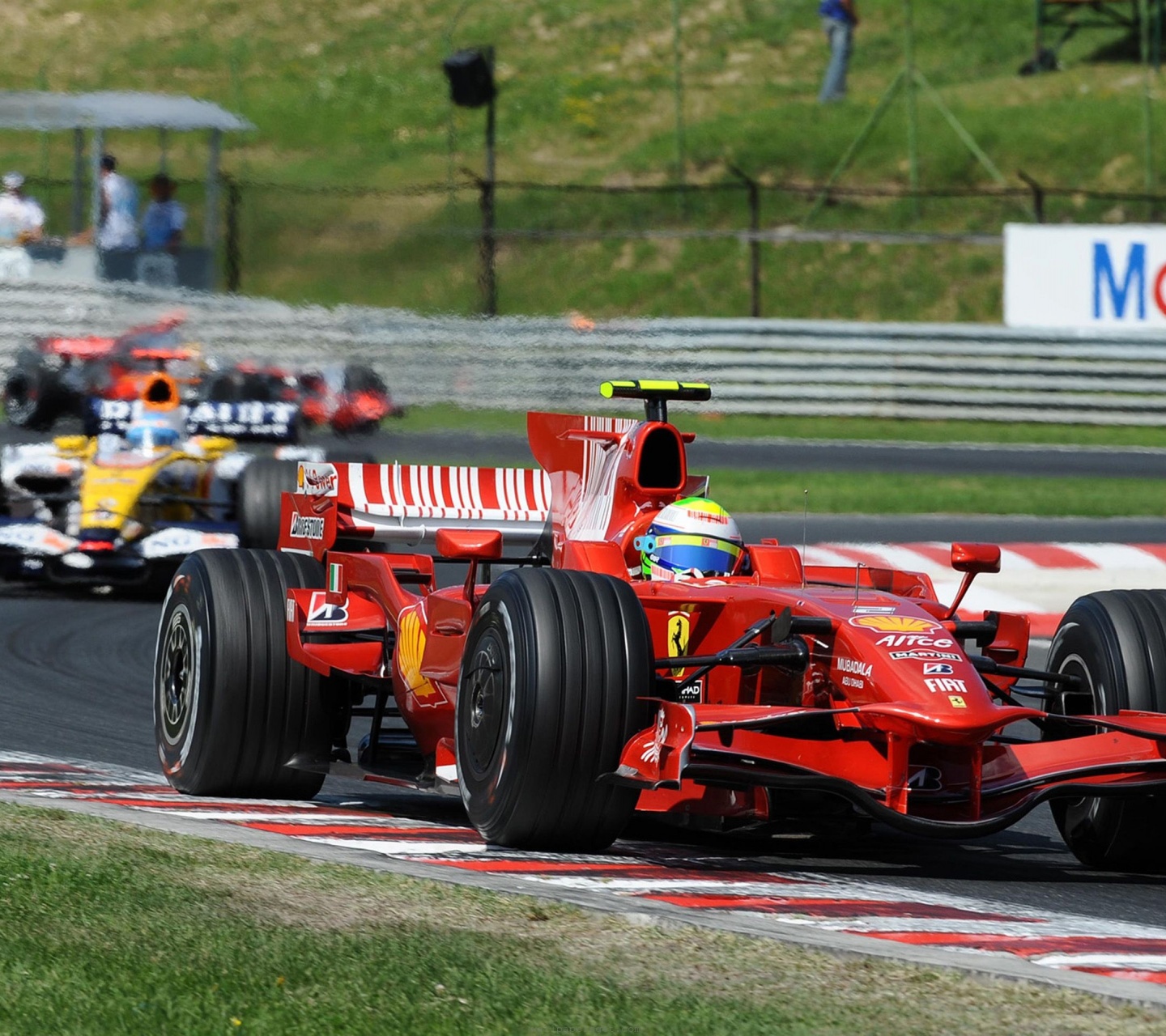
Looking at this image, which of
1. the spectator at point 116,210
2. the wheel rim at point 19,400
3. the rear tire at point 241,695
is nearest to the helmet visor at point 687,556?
the rear tire at point 241,695

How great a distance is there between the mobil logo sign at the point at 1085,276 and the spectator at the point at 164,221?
957 cm

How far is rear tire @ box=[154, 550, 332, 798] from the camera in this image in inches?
282

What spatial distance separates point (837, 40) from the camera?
3469 cm

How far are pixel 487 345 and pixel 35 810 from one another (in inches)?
656

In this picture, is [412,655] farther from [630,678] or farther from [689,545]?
[630,678]

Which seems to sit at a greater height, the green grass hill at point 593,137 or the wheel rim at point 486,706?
the green grass hill at point 593,137

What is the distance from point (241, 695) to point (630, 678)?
1.82 metres

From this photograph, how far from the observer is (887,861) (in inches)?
250

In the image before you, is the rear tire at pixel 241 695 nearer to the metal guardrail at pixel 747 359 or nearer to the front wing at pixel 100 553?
the front wing at pixel 100 553

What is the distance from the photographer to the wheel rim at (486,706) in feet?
19.8

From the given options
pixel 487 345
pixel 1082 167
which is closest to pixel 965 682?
pixel 487 345

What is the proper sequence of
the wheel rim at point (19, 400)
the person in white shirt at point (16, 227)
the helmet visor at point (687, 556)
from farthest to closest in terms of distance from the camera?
the person in white shirt at point (16, 227) → the wheel rim at point (19, 400) → the helmet visor at point (687, 556)

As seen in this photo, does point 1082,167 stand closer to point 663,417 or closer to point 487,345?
point 487,345

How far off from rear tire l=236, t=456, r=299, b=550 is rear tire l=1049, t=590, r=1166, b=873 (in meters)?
7.14
